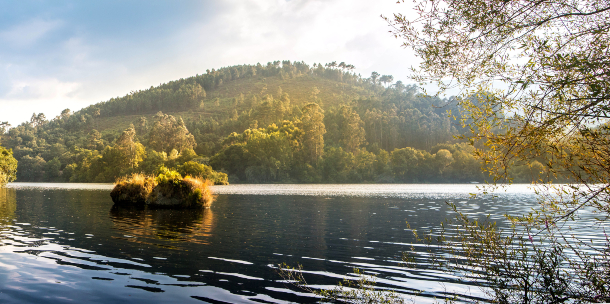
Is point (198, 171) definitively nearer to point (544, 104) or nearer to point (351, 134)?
point (351, 134)

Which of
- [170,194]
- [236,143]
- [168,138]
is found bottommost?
[170,194]

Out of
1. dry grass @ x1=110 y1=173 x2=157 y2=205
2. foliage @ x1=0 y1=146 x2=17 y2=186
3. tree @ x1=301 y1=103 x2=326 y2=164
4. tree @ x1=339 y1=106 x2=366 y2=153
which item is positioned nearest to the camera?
dry grass @ x1=110 y1=173 x2=157 y2=205

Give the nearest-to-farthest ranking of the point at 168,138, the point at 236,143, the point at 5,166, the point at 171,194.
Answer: the point at 171,194 < the point at 5,166 < the point at 236,143 < the point at 168,138

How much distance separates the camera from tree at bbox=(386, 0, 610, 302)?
6.75 meters

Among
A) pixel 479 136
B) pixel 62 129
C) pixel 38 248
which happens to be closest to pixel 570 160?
pixel 479 136

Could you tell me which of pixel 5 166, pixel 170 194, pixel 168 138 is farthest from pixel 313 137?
pixel 170 194

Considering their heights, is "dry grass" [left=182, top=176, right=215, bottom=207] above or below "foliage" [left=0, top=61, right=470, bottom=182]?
A: below

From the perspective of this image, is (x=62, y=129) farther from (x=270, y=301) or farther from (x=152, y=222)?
(x=270, y=301)

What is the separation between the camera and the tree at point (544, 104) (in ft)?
22.2

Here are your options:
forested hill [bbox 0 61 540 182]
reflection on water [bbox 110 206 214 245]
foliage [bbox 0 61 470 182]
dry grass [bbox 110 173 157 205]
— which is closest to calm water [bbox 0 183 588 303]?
reflection on water [bbox 110 206 214 245]

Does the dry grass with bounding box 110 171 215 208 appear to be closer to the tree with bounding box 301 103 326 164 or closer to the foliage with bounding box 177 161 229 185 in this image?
the foliage with bounding box 177 161 229 185

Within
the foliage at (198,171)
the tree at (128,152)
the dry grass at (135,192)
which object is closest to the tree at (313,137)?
the foliage at (198,171)

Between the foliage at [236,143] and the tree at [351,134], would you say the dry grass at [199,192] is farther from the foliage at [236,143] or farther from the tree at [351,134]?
the tree at [351,134]

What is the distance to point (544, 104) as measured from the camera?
752 centimetres
